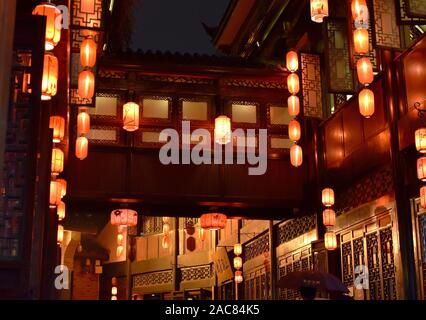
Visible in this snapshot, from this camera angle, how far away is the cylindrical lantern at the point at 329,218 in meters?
12.0

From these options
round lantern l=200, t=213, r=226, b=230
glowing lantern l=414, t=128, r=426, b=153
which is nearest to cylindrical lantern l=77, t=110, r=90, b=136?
round lantern l=200, t=213, r=226, b=230

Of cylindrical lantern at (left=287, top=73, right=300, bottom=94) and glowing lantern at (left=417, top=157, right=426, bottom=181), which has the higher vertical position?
cylindrical lantern at (left=287, top=73, right=300, bottom=94)

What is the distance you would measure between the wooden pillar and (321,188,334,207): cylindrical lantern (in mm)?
2189

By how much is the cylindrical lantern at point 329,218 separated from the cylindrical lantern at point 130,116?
362 cm

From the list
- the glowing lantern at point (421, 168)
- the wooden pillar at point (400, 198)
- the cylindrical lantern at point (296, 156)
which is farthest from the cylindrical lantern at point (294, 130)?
the glowing lantern at point (421, 168)

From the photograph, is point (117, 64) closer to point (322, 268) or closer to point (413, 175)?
point (322, 268)

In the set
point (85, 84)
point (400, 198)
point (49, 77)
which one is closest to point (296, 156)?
point (400, 198)

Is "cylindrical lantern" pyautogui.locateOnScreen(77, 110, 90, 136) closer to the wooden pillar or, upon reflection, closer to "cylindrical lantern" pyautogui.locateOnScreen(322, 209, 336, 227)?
"cylindrical lantern" pyautogui.locateOnScreen(322, 209, 336, 227)

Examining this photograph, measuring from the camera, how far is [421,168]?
29.2ft

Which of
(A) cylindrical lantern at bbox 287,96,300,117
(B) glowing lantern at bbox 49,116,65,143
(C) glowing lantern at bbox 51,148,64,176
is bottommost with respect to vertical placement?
(C) glowing lantern at bbox 51,148,64,176

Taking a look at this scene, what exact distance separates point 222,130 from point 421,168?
15.2 feet

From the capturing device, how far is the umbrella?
27.6 ft

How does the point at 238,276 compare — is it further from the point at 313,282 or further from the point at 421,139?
the point at 421,139
